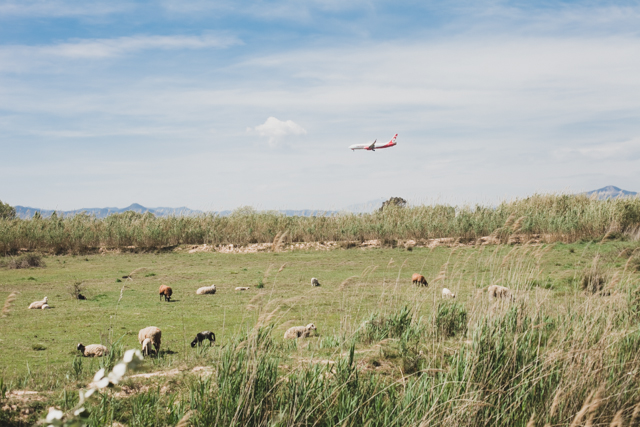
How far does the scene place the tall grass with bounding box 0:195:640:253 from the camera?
23.8 meters

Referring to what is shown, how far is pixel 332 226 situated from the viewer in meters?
27.3

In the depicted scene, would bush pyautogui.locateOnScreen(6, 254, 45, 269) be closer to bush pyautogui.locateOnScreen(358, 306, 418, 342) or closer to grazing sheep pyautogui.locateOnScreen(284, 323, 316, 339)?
grazing sheep pyautogui.locateOnScreen(284, 323, 316, 339)

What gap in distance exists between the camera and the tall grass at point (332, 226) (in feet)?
78.1

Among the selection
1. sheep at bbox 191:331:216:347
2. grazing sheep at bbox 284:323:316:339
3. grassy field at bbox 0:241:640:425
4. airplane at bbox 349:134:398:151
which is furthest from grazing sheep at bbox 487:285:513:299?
airplane at bbox 349:134:398:151

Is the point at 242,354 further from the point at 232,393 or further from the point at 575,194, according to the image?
the point at 575,194

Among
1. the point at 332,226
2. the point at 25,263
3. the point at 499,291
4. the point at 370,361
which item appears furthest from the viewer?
the point at 332,226

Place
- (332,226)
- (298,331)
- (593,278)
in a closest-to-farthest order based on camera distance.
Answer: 1. (298,331)
2. (593,278)
3. (332,226)

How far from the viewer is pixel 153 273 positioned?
1833 centimetres

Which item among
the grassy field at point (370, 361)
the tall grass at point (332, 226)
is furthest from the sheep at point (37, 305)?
the tall grass at point (332, 226)

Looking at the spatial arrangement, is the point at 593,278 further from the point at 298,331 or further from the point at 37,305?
the point at 37,305

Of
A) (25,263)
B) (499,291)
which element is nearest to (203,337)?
(499,291)

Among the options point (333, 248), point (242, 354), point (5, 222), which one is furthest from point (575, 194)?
point (5, 222)

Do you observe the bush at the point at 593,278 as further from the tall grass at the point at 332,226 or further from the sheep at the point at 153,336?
the tall grass at the point at 332,226

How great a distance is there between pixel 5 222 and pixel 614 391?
3087cm
